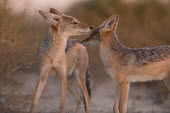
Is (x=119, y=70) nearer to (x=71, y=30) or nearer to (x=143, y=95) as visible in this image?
(x=71, y=30)

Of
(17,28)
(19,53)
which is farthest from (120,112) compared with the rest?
(19,53)

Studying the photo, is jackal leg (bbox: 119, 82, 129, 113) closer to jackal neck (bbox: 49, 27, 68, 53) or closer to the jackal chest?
the jackal chest

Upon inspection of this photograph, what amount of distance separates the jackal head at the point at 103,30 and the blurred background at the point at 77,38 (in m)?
1.31

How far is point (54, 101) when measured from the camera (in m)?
11.2

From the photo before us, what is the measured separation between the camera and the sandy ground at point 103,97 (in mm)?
10438

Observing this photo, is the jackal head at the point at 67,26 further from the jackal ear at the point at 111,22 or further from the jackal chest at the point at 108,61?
the jackal chest at the point at 108,61

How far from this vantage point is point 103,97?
458 inches

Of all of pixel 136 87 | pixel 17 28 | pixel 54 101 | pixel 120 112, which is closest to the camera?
pixel 120 112

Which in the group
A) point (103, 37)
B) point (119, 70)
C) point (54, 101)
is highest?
point (103, 37)

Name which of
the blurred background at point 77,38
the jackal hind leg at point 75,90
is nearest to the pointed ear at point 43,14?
the blurred background at point 77,38

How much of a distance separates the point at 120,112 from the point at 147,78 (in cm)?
80

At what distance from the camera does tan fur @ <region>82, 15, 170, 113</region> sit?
870cm

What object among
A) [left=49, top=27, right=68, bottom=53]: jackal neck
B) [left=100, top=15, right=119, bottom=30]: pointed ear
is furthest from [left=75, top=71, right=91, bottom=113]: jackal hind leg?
[left=100, top=15, right=119, bottom=30]: pointed ear

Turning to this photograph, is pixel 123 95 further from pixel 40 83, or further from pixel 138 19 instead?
pixel 138 19
